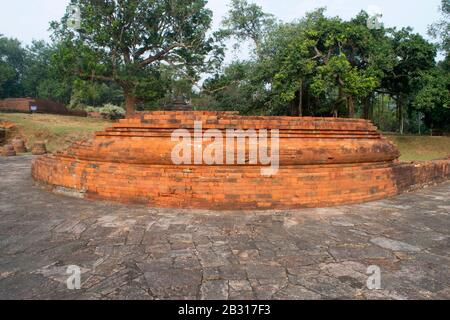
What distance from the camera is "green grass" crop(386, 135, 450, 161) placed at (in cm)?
1493

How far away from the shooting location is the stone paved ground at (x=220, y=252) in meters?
2.02

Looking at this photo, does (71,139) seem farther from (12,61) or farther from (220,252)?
(12,61)

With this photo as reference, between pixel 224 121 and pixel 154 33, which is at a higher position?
pixel 154 33

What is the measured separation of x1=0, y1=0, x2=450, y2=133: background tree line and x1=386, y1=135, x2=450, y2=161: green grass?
1861 mm

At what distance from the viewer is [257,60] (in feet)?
61.4

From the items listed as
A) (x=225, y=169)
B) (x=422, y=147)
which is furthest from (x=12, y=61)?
(x=225, y=169)

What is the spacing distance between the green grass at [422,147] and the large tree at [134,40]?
42.6 feet

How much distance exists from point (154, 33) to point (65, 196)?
16858mm

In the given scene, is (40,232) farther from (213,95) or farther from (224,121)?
(213,95)

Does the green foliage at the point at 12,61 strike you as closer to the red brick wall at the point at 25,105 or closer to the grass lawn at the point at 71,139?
the red brick wall at the point at 25,105

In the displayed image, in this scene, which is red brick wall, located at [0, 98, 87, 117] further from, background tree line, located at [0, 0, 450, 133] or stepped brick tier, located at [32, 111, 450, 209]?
stepped brick tier, located at [32, 111, 450, 209]

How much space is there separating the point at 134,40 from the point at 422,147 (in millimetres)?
17439
